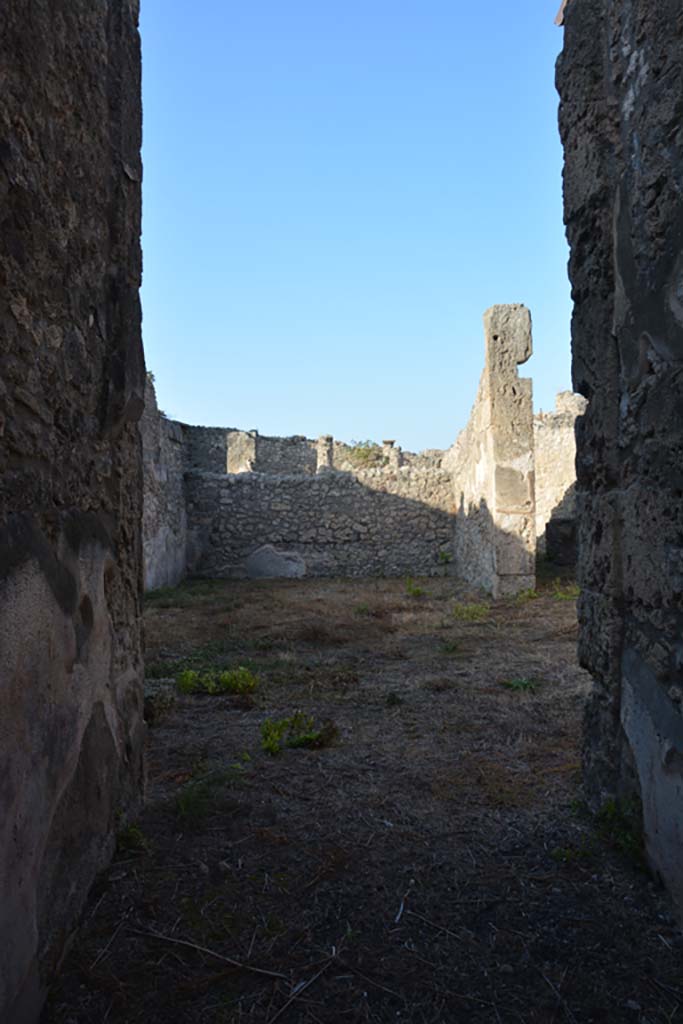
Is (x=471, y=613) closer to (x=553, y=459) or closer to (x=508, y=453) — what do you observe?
(x=508, y=453)

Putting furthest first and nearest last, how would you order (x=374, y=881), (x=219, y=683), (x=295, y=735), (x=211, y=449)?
1. (x=211, y=449)
2. (x=219, y=683)
3. (x=295, y=735)
4. (x=374, y=881)

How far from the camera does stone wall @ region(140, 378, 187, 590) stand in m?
9.70

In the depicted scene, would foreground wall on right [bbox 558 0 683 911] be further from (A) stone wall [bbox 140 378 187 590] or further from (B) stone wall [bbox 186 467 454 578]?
(B) stone wall [bbox 186 467 454 578]

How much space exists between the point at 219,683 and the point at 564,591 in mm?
5735

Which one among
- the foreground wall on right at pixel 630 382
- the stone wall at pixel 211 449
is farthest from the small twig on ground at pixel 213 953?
the stone wall at pixel 211 449

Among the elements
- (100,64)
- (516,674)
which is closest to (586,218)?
(100,64)

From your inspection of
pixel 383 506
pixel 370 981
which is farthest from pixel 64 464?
pixel 383 506

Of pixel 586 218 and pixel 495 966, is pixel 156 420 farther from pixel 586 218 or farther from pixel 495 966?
pixel 495 966

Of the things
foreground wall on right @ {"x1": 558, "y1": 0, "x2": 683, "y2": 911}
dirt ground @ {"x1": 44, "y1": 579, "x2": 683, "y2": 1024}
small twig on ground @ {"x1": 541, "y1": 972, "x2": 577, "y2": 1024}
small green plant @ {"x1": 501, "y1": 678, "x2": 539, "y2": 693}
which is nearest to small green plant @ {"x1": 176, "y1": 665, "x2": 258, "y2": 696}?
dirt ground @ {"x1": 44, "y1": 579, "x2": 683, "y2": 1024}

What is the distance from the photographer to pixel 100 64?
81.4 inches

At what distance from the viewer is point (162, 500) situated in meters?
10.6

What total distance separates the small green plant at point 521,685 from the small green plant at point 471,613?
8.84ft

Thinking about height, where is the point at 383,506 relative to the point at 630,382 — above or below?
below

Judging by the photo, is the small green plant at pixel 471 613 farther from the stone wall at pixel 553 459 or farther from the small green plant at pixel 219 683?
the stone wall at pixel 553 459
